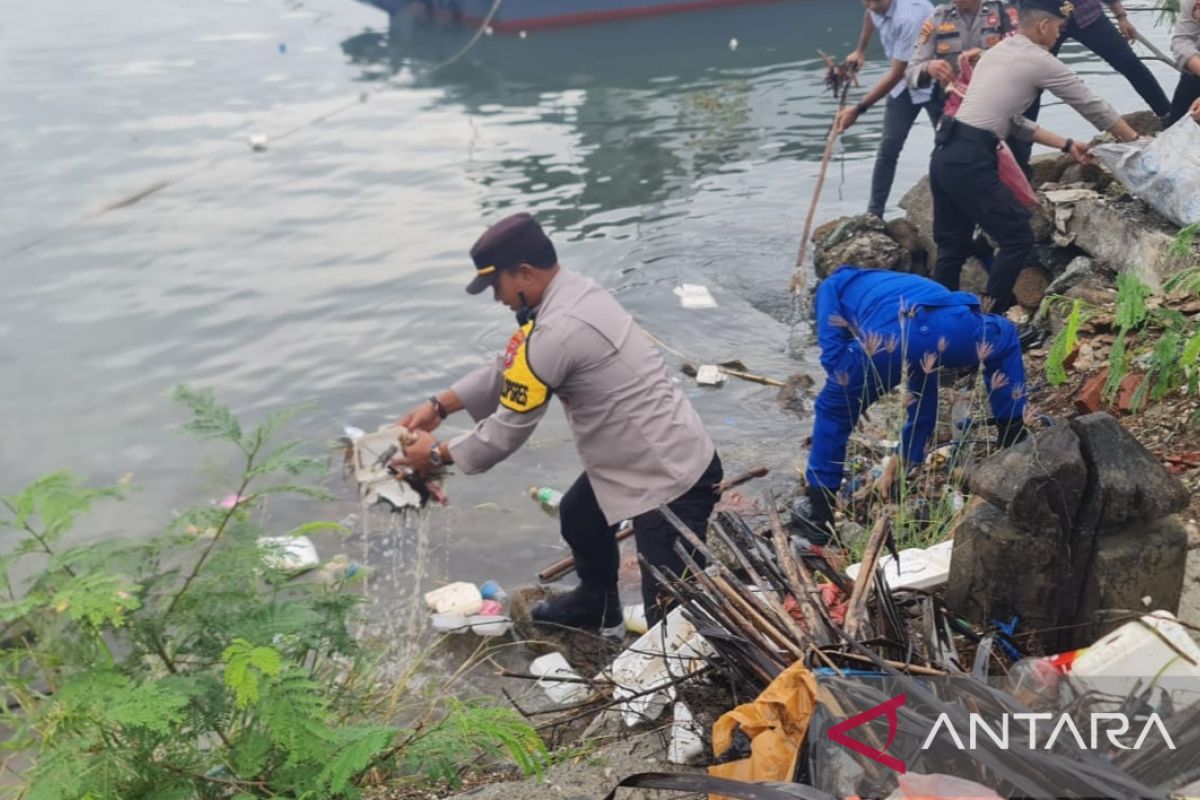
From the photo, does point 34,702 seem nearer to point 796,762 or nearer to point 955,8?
point 796,762

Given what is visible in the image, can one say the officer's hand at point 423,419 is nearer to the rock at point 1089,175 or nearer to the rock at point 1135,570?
the rock at point 1135,570

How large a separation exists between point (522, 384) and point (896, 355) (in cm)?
165

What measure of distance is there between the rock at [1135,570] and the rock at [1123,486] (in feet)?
0.14

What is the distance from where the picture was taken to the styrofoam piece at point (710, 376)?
7844mm

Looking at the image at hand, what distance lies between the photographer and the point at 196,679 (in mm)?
3225

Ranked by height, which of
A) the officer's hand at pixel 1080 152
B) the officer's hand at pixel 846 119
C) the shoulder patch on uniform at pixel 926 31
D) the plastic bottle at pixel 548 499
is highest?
the shoulder patch on uniform at pixel 926 31

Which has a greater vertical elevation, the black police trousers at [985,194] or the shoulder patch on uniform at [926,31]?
the shoulder patch on uniform at [926,31]

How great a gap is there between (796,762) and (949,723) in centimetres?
38

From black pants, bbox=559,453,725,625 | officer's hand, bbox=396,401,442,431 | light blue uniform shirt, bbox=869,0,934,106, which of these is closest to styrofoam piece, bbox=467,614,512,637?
black pants, bbox=559,453,725,625

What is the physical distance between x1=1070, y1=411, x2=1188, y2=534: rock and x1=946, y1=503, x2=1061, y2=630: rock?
0.14 m

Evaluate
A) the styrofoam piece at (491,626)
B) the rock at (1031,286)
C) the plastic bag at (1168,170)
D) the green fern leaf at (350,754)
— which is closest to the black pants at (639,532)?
Result: the styrofoam piece at (491,626)

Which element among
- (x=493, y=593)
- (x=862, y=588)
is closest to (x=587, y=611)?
(x=493, y=593)

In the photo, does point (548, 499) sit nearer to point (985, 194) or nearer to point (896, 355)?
point (896, 355)

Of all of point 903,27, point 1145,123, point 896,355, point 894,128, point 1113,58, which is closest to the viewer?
point 896,355
